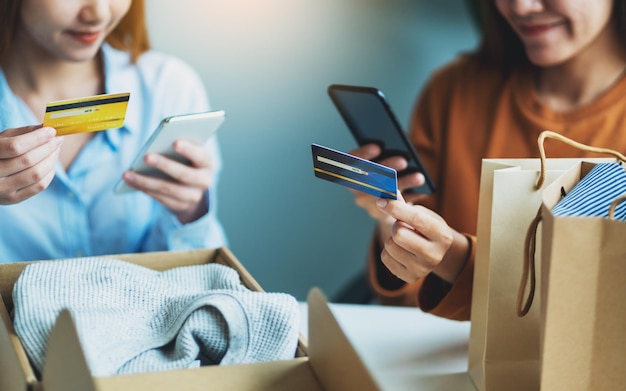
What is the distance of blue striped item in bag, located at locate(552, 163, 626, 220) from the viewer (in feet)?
3.01

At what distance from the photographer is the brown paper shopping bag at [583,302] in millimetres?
855

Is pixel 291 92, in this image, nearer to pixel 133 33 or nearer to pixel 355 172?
pixel 133 33

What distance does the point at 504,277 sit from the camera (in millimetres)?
→ 1054

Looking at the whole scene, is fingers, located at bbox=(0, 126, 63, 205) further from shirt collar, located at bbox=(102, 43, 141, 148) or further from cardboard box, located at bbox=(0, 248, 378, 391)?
shirt collar, located at bbox=(102, 43, 141, 148)

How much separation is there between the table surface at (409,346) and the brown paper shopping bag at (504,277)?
0.07m

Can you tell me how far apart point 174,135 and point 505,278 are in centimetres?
56

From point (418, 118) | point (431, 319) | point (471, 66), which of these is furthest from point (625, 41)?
point (431, 319)

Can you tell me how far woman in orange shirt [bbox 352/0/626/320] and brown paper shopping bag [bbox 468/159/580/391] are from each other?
6.6 inches

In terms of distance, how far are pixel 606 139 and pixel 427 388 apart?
0.75 m

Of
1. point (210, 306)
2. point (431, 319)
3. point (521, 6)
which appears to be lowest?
point (431, 319)

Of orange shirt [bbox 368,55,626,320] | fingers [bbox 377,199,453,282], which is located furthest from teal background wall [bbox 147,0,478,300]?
fingers [bbox 377,199,453,282]

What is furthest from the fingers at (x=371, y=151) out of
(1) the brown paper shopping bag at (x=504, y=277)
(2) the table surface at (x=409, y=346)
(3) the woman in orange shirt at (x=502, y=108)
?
(1) the brown paper shopping bag at (x=504, y=277)

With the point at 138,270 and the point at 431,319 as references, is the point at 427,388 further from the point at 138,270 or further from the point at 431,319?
the point at 138,270

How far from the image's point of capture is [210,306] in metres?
0.87
